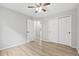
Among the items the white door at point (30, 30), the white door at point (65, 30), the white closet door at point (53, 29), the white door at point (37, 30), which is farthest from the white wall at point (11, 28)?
the white door at point (65, 30)

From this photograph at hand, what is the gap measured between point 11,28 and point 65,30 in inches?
31.3

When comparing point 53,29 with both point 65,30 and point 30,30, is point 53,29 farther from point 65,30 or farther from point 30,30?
point 30,30

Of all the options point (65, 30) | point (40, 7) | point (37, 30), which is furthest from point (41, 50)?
point (40, 7)

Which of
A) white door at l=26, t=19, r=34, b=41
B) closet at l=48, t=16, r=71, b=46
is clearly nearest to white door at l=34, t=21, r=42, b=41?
white door at l=26, t=19, r=34, b=41

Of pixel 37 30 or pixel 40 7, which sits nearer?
pixel 40 7

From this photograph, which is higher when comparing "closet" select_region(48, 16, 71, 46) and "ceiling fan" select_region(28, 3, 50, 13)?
"ceiling fan" select_region(28, 3, 50, 13)

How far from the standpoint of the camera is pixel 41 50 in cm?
117

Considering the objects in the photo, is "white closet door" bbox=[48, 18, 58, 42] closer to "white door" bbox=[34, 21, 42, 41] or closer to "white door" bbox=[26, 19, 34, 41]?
"white door" bbox=[34, 21, 42, 41]

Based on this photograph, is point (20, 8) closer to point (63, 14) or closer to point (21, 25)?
point (21, 25)

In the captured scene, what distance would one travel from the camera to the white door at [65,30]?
1170 millimetres

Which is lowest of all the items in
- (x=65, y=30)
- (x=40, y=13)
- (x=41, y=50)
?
(x=41, y=50)

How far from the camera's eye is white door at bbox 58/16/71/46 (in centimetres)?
117

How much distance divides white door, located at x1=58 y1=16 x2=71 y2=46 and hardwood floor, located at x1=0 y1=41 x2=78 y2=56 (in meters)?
0.09

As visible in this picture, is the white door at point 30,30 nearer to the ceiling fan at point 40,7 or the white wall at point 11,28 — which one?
the white wall at point 11,28
